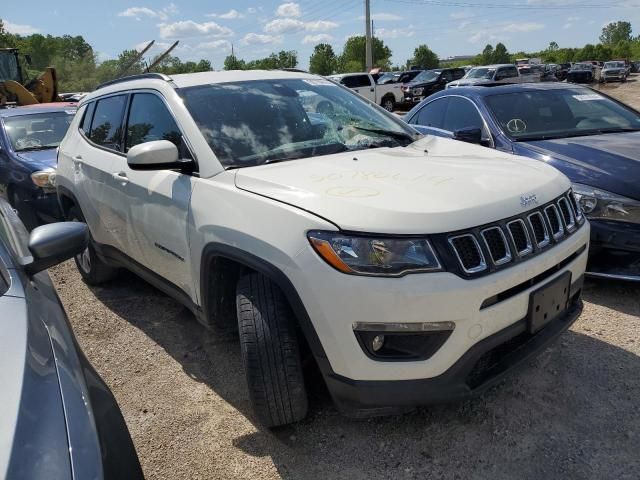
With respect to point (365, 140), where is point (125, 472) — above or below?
below

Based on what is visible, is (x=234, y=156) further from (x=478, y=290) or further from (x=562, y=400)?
(x=562, y=400)

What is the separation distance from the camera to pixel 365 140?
3303mm

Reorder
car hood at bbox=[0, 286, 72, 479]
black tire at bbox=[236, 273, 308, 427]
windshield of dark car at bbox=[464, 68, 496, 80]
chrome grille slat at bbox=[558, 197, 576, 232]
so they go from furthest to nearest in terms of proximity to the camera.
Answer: windshield of dark car at bbox=[464, 68, 496, 80] < chrome grille slat at bbox=[558, 197, 576, 232] < black tire at bbox=[236, 273, 308, 427] < car hood at bbox=[0, 286, 72, 479]

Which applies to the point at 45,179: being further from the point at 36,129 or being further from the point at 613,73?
the point at 613,73

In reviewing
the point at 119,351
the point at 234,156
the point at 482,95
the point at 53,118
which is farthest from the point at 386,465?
the point at 53,118

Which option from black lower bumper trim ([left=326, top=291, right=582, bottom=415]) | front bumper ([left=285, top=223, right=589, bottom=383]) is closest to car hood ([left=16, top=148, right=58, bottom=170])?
front bumper ([left=285, top=223, right=589, bottom=383])

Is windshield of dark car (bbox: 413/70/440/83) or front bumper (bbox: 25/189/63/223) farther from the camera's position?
windshield of dark car (bbox: 413/70/440/83)

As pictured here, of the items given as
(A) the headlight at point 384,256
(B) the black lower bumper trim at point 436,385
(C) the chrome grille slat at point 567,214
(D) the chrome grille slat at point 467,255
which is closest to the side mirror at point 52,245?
(A) the headlight at point 384,256

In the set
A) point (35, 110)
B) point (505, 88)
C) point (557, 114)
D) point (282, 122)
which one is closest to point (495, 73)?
point (505, 88)

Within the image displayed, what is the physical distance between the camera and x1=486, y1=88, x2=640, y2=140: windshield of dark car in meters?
4.75

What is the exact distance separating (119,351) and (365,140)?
85.2 inches

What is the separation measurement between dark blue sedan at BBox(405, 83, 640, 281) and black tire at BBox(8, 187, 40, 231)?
14.5ft

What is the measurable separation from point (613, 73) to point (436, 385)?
165 ft

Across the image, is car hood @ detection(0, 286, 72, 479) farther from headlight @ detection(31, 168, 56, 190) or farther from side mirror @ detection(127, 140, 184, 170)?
headlight @ detection(31, 168, 56, 190)
